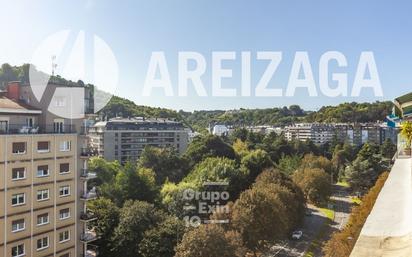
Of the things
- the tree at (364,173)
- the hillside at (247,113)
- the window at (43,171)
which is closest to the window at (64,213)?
the window at (43,171)

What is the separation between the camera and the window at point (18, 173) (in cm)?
1519

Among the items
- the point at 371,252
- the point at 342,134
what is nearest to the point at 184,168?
the point at 371,252

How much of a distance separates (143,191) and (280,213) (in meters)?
10.1

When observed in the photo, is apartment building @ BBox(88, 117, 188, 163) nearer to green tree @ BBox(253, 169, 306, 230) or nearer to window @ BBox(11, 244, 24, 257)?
green tree @ BBox(253, 169, 306, 230)

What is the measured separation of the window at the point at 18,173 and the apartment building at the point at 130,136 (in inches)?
1397

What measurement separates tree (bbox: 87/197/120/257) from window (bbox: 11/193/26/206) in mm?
→ 5148

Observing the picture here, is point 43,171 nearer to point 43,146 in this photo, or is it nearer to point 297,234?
point 43,146

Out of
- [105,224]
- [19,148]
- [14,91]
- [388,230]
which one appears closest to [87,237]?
[105,224]

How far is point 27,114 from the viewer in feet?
54.6

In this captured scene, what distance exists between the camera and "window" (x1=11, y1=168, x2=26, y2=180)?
1519cm

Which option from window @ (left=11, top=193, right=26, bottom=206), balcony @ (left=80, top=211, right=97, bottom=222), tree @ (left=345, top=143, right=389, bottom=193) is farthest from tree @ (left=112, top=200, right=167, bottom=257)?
tree @ (left=345, top=143, right=389, bottom=193)

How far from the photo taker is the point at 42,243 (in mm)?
16469

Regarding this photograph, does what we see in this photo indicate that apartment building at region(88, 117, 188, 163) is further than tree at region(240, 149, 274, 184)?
Yes

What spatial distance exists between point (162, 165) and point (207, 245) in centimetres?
2245
